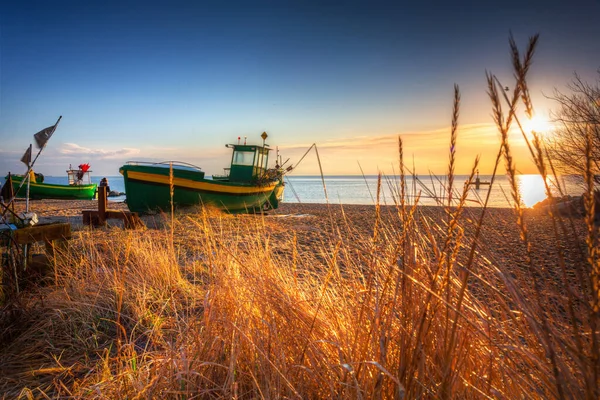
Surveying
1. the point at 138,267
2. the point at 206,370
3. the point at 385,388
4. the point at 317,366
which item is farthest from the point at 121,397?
the point at 138,267

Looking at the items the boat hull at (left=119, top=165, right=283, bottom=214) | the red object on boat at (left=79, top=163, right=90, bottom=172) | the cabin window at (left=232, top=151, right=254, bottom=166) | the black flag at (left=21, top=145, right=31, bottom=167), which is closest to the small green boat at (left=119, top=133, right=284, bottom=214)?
the boat hull at (left=119, top=165, right=283, bottom=214)

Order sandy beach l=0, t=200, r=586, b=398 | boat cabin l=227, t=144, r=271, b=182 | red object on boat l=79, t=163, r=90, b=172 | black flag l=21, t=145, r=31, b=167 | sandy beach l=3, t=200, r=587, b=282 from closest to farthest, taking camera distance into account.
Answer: sandy beach l=0, t=200, r=586, b=398
sandy beach l=3, t=200, r=587, b=282
black flag l=21, t=145, r=31, b=167
boat cabin l=227, t=144, r=271, b=182
red object on boat l=79, t=163, r=90, b=172

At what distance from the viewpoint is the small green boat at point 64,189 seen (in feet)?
77.2

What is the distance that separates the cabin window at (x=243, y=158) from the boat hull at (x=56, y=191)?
14.8 metres

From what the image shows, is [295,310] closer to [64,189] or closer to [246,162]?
[246,162]

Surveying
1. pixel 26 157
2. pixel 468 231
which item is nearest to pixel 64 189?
pixel 26 157

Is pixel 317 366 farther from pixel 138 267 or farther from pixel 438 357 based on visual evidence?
pixel 138 267

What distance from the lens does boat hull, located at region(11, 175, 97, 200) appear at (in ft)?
77.4

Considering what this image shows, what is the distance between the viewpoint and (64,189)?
974 inches

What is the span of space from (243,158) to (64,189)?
15.4 meters

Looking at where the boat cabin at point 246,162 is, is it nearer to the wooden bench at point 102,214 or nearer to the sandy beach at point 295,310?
the wooden bench at point 102,214

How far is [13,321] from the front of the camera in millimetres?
2764

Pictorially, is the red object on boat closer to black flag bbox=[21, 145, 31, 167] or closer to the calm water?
the calm water

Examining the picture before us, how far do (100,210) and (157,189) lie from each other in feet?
13.6
